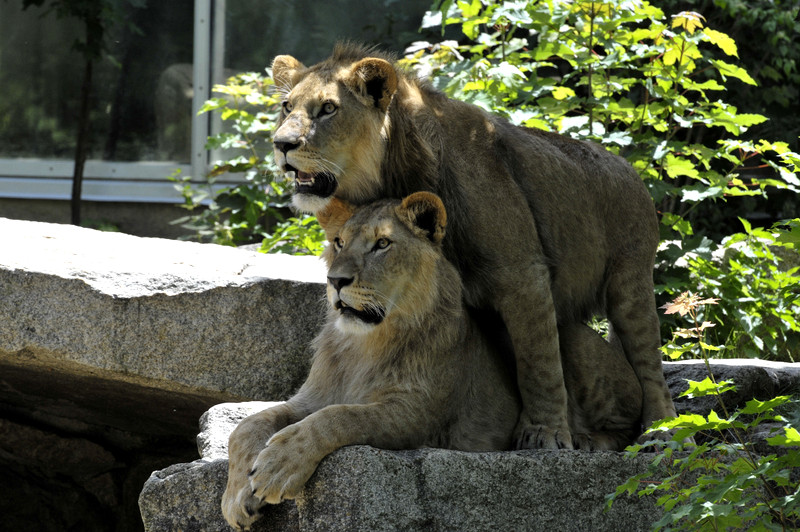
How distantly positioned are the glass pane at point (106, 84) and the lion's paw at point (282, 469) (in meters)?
7.36

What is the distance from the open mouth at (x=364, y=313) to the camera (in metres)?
3.84

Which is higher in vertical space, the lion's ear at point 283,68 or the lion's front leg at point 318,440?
the lion's ear at point 283,68

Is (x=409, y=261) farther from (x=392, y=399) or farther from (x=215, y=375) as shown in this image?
(x=215, y=375)

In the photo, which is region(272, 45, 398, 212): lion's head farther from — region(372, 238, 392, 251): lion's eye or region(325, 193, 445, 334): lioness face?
region(372, 238, 392, 251): lion's eye

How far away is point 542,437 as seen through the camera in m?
4.30

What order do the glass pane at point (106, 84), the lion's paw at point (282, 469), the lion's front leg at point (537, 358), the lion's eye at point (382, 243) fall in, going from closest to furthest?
the lion's paw at point (282, 469), the lion's eye at point (382, 243), the lion's front leg at point (537, 358), the glass pane at point (106, 84)

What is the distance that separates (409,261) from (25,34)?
8.03 m

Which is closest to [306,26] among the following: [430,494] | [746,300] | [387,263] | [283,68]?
[746,300]

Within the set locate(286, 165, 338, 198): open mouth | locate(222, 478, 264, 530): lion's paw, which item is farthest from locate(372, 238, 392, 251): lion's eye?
locate(222, 478, 264, 530): lion's paw

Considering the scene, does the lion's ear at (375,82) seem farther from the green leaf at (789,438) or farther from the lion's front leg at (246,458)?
the green leaf at (789,438)

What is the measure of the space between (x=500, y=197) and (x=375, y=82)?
0.73 metres

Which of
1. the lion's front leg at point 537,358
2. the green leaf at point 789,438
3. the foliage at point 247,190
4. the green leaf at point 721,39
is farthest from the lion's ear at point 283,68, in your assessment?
the green leaf at point 721,39

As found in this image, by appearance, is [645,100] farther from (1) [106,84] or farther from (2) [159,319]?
(1) [106,84]

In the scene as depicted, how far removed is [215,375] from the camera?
197 inches
